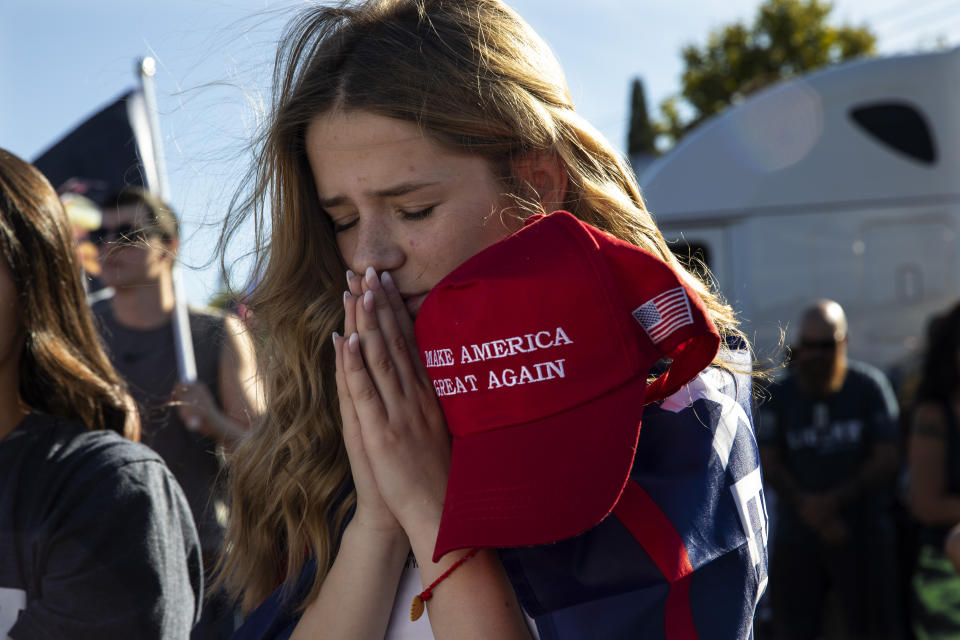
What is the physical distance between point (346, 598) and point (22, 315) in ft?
3.14

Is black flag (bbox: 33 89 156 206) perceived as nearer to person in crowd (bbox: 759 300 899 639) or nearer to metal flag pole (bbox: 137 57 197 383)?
metal flag pole (bbox: 137 57 197 383)

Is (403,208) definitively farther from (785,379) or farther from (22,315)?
(785,379)

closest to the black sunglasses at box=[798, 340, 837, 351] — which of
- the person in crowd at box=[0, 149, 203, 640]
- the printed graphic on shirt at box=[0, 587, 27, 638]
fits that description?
the person in crowd at box=[0, 149, 203, 640]

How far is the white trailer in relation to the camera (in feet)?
23.3

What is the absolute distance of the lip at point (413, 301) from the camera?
1.45m

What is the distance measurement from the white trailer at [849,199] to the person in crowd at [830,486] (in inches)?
76.3

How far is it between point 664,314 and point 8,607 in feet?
4.09

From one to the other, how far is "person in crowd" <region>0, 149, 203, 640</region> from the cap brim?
0.68 meters

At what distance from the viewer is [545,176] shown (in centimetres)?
150

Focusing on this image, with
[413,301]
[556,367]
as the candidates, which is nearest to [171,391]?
Answer: [413,301]

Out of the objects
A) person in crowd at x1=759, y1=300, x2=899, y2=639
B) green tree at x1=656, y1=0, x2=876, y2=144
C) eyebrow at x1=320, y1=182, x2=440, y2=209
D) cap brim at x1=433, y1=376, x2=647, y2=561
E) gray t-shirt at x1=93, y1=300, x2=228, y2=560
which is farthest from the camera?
green tree at x1=656, y1=0, x2=876, y2=144

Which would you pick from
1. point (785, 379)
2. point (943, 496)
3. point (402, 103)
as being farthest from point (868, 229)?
point (402, 103)

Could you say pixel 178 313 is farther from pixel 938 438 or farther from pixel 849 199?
pixel 849 199

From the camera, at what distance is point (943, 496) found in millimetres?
4191
